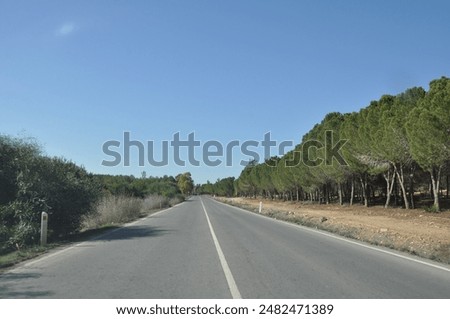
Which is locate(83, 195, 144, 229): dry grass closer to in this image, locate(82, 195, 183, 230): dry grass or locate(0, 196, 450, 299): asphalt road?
locate(82, 195, 183, 230): dry grass

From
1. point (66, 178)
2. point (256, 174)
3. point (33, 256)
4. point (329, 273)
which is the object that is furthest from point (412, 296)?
point (256, 174)

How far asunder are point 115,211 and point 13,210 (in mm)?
15543

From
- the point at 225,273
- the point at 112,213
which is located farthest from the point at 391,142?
the point at 225,273

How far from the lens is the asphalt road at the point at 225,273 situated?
8469 mm

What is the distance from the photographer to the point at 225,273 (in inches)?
415

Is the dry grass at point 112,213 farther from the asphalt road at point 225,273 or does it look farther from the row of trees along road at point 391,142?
the row of trees along road at point 391,142

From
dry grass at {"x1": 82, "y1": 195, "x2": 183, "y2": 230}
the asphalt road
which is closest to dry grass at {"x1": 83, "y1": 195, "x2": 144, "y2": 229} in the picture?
dry grass at {"x1": 82, "y1": 195, "x2": 183, "y2": 230}

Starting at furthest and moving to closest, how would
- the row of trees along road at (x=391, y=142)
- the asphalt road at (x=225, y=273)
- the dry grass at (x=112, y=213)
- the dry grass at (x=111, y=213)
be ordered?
the row of trees along road at (x=391, y=142) < the dry grass at (x=111, y=213) < the dry grass at (x=112, y=213) < the asphalt road at (x=225, y=273)

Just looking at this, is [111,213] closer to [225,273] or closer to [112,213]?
[112,213]

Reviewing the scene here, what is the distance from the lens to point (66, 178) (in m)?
20.8

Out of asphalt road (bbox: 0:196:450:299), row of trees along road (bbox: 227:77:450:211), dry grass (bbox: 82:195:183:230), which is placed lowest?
asphalt road (bbox: 0:196:450:299)

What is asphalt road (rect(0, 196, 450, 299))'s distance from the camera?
847cm

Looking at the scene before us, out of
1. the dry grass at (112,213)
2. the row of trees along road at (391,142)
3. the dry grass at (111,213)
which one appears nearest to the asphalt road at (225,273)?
the dry grass at (112,213)
